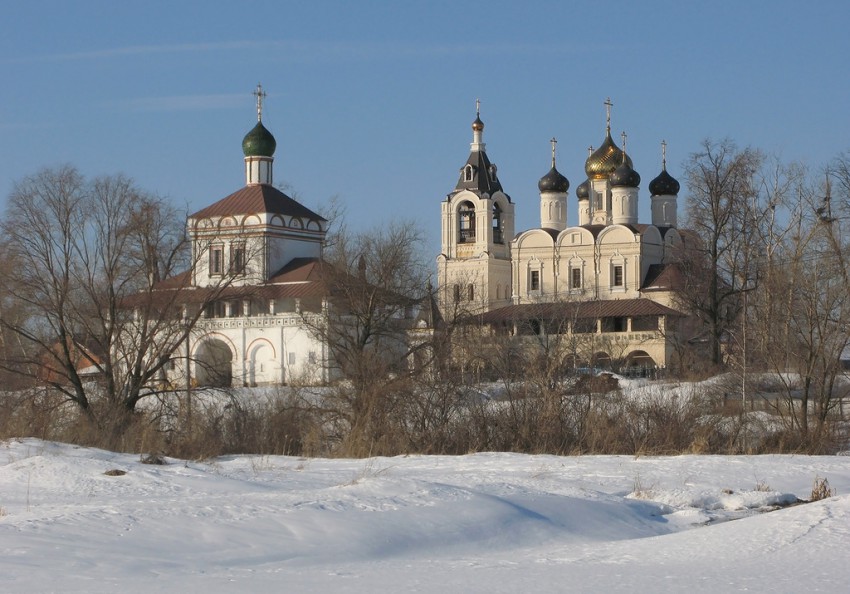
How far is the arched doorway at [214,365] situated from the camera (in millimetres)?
27078

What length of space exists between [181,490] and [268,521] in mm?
2836

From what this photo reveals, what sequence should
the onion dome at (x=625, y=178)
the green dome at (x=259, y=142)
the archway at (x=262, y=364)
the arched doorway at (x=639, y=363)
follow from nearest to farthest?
the arched doorway at (x=639, y=363) < the archway at (x=262, y=364) < the green dome at (x=259, y=142) < the onion dome at (x=625, y=178)

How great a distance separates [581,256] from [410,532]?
46.5 m

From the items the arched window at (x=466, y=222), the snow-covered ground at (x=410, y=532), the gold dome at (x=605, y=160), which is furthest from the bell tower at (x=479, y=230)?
the snow-covered ground at (x=410, y=532)

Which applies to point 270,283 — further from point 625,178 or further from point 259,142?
point 625,178

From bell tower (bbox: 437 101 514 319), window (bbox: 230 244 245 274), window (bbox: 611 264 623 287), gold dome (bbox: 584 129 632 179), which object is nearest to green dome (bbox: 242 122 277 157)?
bell tower (bbox: 437 101 514 319)

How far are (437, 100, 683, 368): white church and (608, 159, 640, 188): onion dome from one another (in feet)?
0.16

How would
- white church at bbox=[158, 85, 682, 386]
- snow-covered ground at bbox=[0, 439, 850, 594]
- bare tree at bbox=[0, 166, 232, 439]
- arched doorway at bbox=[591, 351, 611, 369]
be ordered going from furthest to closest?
white church at bbox=[158, 85, 682, 386] → arched doorway at bbox=[591, 351, 611, 369] → bare tree at bbox=[0, 166, 232, 439] → snow-covered ground at bbox=[0, 439, 850, 594]

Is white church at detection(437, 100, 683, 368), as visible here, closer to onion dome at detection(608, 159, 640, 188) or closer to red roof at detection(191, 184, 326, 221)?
onion dome at detection(608, 159, 640, 188)

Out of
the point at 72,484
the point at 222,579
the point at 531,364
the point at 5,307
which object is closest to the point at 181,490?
the point at 72,484

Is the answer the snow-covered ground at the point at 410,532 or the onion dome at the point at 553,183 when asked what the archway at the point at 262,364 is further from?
the snow-covered ground at the point at 410,532

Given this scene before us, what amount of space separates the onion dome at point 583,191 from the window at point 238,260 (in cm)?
3280

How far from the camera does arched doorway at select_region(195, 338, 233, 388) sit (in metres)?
27.1

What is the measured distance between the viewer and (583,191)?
202 feet
